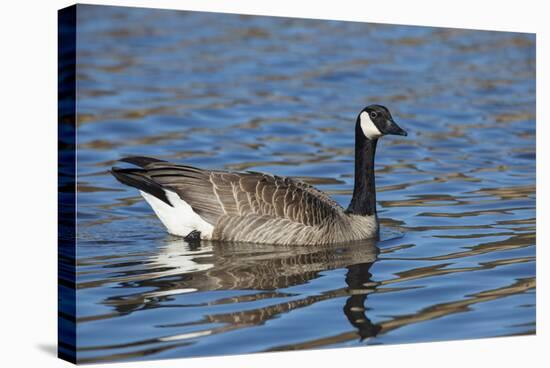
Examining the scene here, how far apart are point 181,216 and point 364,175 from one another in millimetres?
2406

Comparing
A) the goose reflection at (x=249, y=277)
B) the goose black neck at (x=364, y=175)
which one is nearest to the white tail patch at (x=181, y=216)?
the goose reflection at (x=249, y=277)

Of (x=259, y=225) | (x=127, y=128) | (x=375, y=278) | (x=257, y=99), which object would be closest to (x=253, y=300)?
(x=375, y=278)

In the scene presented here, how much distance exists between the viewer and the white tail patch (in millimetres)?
13070

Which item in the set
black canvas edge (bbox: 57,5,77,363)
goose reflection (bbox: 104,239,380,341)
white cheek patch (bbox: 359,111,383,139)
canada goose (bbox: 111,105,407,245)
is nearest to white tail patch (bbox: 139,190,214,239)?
canada goose (bbox: 111,105,407,245)

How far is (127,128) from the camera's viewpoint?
18828 mm

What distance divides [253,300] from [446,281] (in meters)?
2.16

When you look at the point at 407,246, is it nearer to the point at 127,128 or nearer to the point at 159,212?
the point at 159,212

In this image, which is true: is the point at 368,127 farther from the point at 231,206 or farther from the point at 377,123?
the point at 231,206

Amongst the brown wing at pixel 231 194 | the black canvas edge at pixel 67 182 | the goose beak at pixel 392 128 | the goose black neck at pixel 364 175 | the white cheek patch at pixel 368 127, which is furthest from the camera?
the goose black neck at pixel 364 175

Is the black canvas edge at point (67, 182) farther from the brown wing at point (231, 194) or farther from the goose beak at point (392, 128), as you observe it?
the goose beak at point (392, 128)

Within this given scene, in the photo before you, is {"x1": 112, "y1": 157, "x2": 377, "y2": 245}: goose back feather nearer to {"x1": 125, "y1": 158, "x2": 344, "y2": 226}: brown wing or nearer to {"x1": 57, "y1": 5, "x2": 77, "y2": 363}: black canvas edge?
{"x1": 125, "y1": 158, "x2": 344, "y2": 226}: brown wing

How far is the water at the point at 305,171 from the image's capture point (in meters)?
10.2

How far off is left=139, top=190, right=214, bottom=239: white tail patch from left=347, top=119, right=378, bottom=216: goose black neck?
1.95 m

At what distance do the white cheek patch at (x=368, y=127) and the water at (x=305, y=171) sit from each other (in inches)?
49.6
